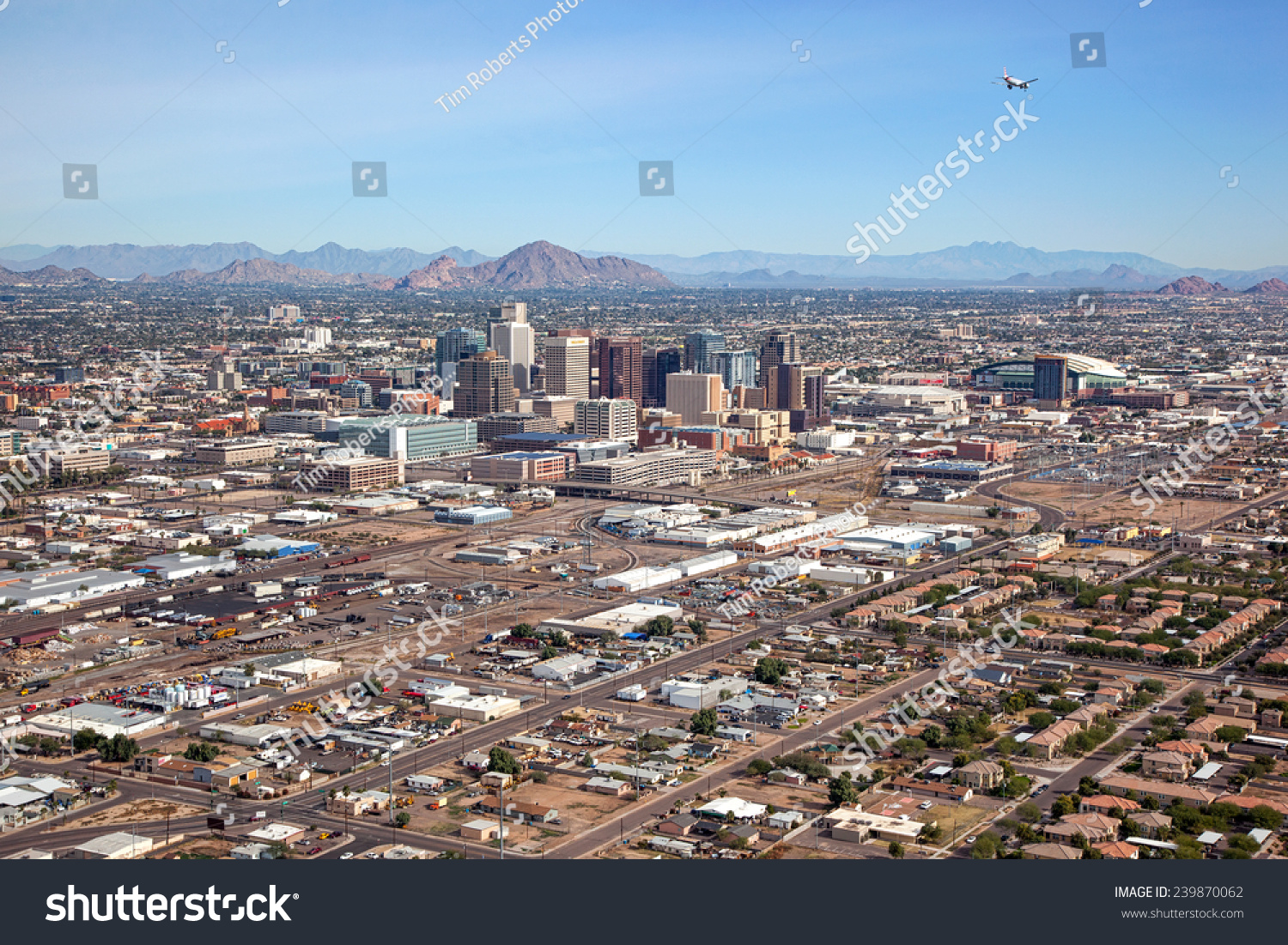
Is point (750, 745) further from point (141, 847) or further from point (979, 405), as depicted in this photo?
point (979, 405)

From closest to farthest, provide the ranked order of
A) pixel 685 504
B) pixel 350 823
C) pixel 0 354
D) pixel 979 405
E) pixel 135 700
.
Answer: pixel 350 823, pixel 135 700, pixel 685 504, pixel 979 405, pixel 0 354

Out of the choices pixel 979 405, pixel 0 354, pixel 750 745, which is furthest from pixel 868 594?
pixel 0 354

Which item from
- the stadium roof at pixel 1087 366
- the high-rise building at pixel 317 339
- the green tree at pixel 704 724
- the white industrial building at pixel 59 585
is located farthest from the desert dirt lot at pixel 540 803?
the high-rise building at pixel 317 339

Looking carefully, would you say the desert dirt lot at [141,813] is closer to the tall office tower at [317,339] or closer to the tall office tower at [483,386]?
the tall office tower at [483,386]

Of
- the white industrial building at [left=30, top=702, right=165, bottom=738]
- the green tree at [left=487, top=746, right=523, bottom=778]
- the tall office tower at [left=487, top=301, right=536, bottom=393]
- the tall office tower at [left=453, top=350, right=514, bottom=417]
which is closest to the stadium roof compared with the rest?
the tall office tower at [left=487, top=301, right=536, bottom=393]

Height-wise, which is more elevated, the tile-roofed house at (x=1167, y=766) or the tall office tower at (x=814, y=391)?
the tall office tower at (x=814, y=391)

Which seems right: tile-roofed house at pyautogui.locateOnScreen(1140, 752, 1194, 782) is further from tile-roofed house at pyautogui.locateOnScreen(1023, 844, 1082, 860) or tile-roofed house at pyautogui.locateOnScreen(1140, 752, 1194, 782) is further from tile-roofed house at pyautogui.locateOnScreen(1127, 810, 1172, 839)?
tile-roofed house at pyautogui.locateOnScreen(1023, 844, 1082, 860)
